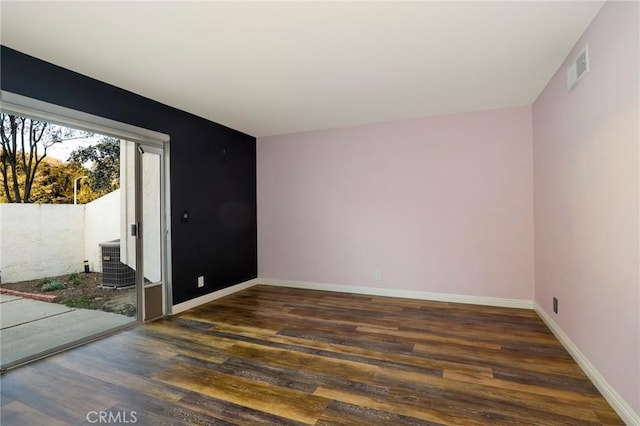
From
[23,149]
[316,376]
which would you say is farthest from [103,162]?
[316,376]

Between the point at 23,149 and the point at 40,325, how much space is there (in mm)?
1845

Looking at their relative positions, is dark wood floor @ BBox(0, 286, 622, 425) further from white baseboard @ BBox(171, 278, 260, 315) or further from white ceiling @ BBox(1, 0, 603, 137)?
white ceiling @ BBox(1, 0, 603, 137)

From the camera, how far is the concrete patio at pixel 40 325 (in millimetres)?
2672

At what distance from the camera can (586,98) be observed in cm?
221

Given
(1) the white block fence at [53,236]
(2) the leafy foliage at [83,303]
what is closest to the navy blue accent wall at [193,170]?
(1) the white block fence at [53,236]

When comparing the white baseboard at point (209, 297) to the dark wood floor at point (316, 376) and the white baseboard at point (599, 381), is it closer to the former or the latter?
the dark wood floor at point (316, 376)

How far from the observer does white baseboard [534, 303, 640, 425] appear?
66.3 inches

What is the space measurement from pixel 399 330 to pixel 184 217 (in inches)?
116

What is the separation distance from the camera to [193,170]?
4.04 metres

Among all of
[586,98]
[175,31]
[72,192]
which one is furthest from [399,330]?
[72,192]

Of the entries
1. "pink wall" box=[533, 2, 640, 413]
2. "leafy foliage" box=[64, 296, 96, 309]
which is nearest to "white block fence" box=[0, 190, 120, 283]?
"leafy foliage" box=[64, 296, 96, 309]

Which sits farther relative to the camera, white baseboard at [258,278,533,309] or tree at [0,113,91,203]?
white baseboard at [258,278,533,309]

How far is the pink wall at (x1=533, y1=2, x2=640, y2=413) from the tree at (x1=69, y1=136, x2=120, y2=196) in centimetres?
429
